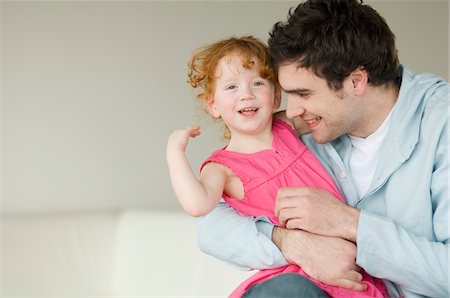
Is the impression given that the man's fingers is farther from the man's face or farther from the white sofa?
the white sofa

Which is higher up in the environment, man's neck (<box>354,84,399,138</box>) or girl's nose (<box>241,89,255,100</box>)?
girl's nose (<box>241,89,255,100</box>)

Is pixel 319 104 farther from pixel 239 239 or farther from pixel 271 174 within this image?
pixel 239 239

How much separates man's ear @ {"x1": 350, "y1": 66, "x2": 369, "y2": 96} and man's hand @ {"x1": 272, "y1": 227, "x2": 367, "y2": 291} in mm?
462

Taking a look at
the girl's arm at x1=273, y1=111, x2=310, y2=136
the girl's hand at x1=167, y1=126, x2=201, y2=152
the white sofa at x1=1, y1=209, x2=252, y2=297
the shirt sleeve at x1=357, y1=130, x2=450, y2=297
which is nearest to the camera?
the shirt sleeve at x1=357, y1=130, x2=450, y2=297

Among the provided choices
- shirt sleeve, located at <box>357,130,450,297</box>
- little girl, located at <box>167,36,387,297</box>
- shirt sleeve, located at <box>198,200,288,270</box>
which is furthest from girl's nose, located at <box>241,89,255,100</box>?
shirt sleeve, located at <box>357,130,450,297</box>

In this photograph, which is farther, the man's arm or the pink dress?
the pink dress

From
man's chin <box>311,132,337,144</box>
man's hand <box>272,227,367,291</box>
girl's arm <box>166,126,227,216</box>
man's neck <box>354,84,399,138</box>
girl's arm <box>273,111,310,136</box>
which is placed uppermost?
man's neck <box>354,84,399,138</box>

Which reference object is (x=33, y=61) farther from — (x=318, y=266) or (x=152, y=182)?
(x=318, y=266)

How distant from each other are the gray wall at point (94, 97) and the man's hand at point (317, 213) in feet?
7.95

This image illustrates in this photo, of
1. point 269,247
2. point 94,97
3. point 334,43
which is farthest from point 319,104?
point 94,97

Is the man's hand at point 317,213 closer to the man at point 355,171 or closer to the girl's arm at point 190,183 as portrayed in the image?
the man at point 355,171

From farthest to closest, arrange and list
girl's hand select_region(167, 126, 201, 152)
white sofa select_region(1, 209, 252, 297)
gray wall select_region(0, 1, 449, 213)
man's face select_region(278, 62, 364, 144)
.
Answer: gray wall select_region(0, 1, 449, 213)
white sofa select_region(1, 209, 252, 297)
man's face select_region(278, 62, 364, 144)
girl's hand select_region(167, 126, 201, 152)

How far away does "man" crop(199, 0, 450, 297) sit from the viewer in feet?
6.31

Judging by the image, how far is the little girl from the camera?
2043 mm
